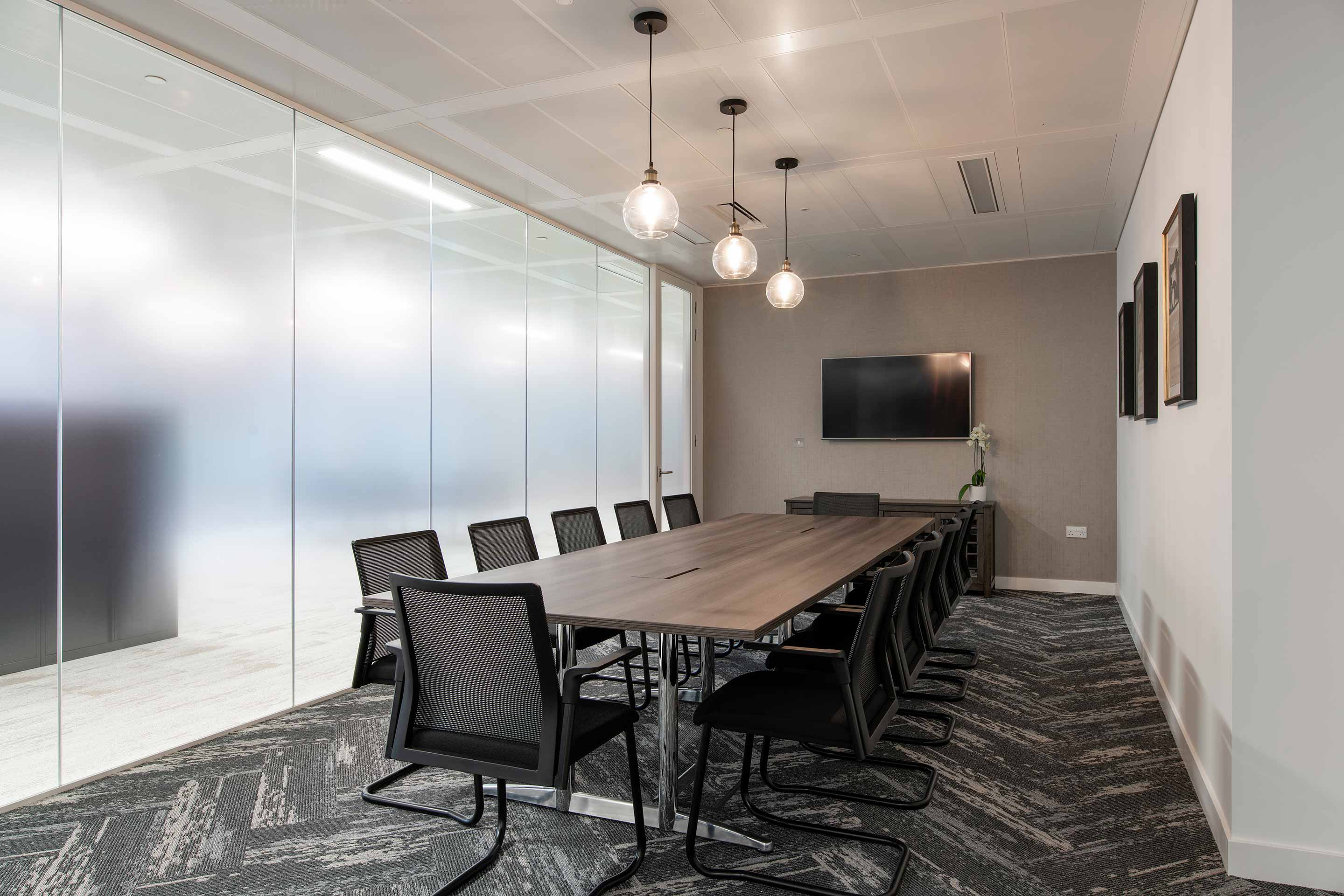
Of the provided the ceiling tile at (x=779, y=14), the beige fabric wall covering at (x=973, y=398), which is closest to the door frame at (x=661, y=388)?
the beige fabric wall covering at (x=973, y=398)

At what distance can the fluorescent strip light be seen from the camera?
457 cm

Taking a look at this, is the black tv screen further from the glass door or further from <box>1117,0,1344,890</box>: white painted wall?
<box>1117,0,1344,890</box>: white painted wall

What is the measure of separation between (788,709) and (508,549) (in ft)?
6.38

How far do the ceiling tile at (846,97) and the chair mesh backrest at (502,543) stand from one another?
2.52 meters

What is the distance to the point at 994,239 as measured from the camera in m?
6.84

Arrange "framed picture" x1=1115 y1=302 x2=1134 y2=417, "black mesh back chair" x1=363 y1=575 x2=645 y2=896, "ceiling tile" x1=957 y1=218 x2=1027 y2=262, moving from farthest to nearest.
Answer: "ceiling tile" x1=957 y1=218 x2=1027 y2=262 < "framed picture" x1=1115 y1=302 x2=1134 y2=417 < "black mesh back chair" x1=363 y1=575 x2=645 y2=896

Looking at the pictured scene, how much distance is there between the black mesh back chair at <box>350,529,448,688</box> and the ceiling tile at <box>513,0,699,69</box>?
7.25 feet

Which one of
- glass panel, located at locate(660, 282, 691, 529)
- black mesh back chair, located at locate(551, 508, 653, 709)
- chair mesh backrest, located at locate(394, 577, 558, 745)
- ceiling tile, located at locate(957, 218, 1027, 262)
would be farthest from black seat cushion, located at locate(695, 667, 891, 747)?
glass panel, located at locate(660, 282, 691, 529)

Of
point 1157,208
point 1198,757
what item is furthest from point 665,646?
point 1157,208

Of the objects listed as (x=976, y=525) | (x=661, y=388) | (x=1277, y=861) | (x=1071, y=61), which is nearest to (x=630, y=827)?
(x=1277, y=861)

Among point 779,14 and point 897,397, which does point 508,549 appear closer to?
point 779,14

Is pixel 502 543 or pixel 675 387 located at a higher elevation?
pixel 675 387

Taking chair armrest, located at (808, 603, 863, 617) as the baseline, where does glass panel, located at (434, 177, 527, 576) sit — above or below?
above

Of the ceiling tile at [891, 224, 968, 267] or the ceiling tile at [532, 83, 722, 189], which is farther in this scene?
the ceiling tile at [891, 224, 968, 267]
